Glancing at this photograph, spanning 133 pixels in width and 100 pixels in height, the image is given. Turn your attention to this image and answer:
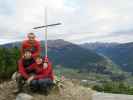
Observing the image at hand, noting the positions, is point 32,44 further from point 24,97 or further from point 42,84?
point 24,97

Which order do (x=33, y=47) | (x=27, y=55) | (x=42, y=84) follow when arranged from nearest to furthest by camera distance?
(x=27, y=55)
(x=33, y=47)
(x=42, y=84)

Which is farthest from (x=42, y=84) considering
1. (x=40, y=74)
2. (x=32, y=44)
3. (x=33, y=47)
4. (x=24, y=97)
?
(x=32, y=44)

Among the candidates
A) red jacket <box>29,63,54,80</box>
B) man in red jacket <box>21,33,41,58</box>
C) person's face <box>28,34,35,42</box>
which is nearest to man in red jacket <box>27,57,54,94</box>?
red jacket <box>29,63,54,80</box>

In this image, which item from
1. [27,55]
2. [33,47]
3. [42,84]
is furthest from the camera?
[42,84]

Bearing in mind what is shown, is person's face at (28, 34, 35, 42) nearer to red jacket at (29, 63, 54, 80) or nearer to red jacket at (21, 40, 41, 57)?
red jacket at (21, 40, 41, 57)

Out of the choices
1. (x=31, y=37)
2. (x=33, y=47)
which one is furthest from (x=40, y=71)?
(x=31, y=37)

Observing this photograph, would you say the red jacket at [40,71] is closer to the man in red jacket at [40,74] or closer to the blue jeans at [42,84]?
the man in red jacket at [40,74]

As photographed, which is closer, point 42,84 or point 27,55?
point 27,55

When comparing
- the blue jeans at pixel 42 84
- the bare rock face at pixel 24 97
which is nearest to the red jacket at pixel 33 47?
the blue jeans at pixel 42 84

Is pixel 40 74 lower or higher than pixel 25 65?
lower

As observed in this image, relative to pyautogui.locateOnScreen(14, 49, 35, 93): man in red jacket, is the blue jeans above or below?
below

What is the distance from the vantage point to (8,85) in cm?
1398

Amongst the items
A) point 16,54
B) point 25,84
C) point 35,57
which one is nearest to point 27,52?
point 35,57

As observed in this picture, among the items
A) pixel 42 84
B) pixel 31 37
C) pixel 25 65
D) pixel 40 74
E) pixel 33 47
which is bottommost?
pixel 42 84
